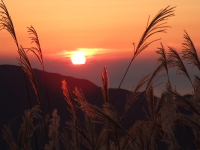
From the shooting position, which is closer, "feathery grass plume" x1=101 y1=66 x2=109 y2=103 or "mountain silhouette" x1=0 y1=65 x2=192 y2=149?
"feathery grass plume" x1=101 y1=66 x2=109 y2=103

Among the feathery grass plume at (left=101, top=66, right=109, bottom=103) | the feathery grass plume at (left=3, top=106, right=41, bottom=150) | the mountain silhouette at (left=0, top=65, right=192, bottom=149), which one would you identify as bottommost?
the mountain silhouette at (left=0, top=65, right=192, bottom=149)

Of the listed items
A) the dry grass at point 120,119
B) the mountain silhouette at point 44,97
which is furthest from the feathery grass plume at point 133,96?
the mountain silhouette at point 44,97

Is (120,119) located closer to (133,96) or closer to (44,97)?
(133,96)

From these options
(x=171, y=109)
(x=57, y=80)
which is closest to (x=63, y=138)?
(x=171, y=109)

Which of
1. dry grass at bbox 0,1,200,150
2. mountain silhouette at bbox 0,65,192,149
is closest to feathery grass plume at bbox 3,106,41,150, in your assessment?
dry grass at bbox 0,1,200,150

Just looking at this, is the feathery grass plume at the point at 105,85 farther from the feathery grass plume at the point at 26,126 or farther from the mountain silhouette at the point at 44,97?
the mountain silhouette at the point at 44,97

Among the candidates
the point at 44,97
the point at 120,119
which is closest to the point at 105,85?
the point at 120,119

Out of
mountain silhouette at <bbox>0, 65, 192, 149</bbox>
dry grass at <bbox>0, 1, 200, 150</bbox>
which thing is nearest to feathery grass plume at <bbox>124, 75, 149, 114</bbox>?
dry grass at <bbox>0, 1, 200, 150</bbox>

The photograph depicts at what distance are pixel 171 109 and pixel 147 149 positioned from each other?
1.33ft

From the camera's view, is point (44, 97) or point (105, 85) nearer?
point (105, 85)

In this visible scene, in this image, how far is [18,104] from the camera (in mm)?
16547

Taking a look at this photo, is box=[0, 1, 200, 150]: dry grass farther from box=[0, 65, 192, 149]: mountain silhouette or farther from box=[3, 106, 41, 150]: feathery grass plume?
box=[0, 65, 192, 149]: mountain silhouette

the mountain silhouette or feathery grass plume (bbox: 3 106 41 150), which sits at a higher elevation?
feathery grass plume (bbox: 3 106 41 150)

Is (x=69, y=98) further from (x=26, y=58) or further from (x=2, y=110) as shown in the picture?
(x=2, y=110)
